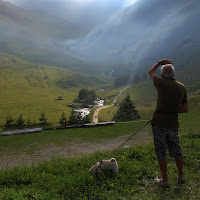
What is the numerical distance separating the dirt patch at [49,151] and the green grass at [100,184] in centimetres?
437

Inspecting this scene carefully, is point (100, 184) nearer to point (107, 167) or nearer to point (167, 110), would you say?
point (107, 167)

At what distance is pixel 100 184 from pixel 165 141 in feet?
8.06

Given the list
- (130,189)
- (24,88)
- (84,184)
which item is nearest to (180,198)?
(130,189)

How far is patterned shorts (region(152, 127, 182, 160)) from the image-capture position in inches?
178

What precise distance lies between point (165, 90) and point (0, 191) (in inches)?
229

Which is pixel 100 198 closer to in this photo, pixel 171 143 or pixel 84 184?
pixel 84 184

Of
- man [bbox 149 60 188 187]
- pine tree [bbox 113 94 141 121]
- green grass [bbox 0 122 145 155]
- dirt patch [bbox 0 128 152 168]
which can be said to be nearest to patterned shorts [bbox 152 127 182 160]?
man [bbox 149 60 188 187]

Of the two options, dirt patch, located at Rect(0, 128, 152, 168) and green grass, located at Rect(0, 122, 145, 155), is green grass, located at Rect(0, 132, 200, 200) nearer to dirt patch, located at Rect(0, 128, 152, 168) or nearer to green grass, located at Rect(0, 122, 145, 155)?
dirt patch, located at Rect(0, 128, 152, 168)

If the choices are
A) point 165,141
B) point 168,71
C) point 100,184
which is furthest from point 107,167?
point 168,71

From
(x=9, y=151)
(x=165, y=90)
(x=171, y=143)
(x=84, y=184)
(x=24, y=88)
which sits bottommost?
(x=9, y=151)

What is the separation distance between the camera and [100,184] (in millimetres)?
4801

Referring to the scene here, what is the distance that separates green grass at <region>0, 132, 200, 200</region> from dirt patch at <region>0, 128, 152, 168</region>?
4.37 metres

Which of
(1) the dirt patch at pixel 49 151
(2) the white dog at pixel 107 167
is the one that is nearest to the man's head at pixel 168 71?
(2) the white dog at pixel 107 167

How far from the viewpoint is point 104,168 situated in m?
5.29
